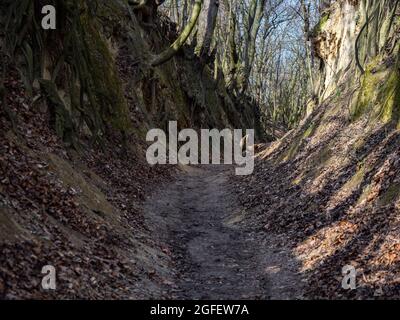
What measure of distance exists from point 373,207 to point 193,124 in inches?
866

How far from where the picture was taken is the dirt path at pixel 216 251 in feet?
26.7

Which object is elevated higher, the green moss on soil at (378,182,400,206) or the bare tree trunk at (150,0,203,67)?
the bare tree trunk at (150,0,203,67)

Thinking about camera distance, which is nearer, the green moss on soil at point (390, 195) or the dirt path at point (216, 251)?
the dirt path at point (216, 251)

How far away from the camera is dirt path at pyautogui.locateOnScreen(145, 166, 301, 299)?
815 cm

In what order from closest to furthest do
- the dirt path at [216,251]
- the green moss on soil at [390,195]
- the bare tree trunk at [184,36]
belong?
the dirt path at [216,251], the green moss on soil at [390,195], the bare tree trunk at [184,36]

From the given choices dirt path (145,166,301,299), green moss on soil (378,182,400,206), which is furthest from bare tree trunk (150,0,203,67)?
green moss on soil (378,182,400,206)

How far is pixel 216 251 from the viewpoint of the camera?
10.4 metres

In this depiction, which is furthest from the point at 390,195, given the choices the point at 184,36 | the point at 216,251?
the point at 184,36

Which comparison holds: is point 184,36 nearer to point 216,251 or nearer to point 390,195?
point 216,251

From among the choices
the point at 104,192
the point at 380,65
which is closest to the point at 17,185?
the point at 104,192

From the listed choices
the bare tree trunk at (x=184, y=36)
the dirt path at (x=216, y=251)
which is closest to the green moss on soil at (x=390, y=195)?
the dirt path at (x=216, y=251)

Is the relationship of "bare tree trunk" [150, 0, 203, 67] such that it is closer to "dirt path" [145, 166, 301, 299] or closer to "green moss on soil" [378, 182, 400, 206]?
"dirt path" [145, 166, 301, 299]

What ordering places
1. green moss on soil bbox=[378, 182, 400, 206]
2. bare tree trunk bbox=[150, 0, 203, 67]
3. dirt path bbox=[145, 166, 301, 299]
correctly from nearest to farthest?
dirt path bbox=[145, 166, 301, 299], green moss on soil bbox=[378, 182, 400, 206], bare tree trunk bbox=[150, 0, 203, 67]

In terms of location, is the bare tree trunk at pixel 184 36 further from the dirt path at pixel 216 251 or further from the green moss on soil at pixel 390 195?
the green moss on soil at pixel 390 195
